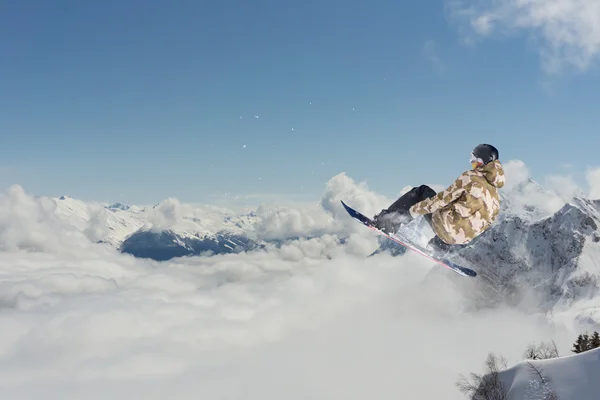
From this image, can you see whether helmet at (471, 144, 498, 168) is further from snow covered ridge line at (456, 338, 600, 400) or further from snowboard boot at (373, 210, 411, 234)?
snow covered ridge line at (456, 338, 600, 400)

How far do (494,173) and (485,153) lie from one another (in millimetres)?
414

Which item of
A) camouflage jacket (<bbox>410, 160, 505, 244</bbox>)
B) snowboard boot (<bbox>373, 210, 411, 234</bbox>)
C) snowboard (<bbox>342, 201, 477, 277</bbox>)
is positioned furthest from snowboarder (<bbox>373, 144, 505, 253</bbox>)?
snowboard (<bbox>342, 201, 477, 277</bbox>)

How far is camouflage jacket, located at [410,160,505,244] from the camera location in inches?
315

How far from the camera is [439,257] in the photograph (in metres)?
11.8

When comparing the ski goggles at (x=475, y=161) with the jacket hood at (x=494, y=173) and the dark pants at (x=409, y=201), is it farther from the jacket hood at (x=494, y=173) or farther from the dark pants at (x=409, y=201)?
the dark pants at (x=409, y=201)

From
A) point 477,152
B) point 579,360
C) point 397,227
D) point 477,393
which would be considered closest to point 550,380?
point 579,360

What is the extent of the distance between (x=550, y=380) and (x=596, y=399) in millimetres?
4062

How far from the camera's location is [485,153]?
7832 mm

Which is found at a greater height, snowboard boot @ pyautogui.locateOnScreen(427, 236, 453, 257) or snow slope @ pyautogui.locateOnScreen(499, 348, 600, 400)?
snowboard boot @ pyautogui.locateOnScreen(427, 236, 453, 257)

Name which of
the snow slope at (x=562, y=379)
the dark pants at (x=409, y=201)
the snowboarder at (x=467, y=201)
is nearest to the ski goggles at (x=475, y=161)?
the snowboarder at (x=467, y=201)

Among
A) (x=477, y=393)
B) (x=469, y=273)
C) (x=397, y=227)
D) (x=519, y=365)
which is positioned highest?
(x=397, y=227)

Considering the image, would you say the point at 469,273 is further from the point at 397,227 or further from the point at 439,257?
the point at 397,227

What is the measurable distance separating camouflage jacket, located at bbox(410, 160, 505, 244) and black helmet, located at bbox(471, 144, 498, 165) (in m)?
0.12

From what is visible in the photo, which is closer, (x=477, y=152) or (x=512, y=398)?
(x=477, y=152)
